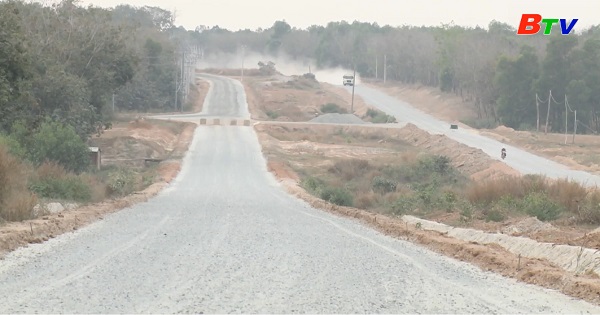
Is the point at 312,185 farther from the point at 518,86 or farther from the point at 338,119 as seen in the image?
the point at 518,86

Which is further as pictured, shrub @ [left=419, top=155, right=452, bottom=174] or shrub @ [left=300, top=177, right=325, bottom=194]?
shrub @ [left=419, top=155, right=452, bottom=174]

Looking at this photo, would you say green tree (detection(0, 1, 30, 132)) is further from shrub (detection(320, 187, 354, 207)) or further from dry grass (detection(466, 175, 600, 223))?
dry grass (detection(466, 175, 600, 223))

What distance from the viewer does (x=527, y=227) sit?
2227cm

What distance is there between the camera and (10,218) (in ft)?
70.7

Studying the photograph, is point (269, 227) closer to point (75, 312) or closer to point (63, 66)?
point (75, 312)

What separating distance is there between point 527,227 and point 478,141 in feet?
201

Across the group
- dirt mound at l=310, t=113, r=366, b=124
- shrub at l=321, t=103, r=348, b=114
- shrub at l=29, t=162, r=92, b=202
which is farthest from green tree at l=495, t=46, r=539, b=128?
shrub at l=29, t=162, r=92, b=202

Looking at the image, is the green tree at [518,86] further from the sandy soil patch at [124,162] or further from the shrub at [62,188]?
the shrub at [62,188]

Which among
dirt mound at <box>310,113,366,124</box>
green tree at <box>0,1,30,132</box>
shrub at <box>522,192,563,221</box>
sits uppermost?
green tree at <box>0,1,30,132</box>

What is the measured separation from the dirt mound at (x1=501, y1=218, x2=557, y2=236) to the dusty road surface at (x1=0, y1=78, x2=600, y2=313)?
3.10 meters

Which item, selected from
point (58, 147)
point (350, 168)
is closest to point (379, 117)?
point (350, 168)

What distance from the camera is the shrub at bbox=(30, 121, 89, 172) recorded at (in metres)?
39.9

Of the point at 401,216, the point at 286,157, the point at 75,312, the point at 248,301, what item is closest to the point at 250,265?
the point at 248,301

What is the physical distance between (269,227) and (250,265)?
8.86 m
